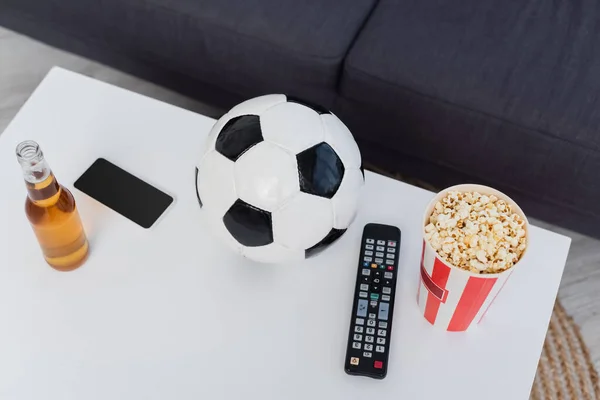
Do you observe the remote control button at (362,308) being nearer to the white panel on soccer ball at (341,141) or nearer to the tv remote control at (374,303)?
the tv remote control at (374,303)

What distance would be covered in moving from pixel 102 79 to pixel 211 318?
984mm

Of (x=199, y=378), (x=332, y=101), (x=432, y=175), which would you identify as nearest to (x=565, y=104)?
(x=432, y=175)

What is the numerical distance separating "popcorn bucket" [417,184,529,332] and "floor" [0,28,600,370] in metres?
0.60

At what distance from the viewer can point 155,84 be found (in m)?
1.73

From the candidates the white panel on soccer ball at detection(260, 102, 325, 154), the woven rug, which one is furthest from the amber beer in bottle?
the woven rug

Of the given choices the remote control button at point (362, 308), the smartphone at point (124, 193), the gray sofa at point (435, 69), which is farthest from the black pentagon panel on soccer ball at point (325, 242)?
the gray sofa at point (435, 69)

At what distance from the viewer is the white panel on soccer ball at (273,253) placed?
0.95m

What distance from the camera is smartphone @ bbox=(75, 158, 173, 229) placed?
1113 millimetres

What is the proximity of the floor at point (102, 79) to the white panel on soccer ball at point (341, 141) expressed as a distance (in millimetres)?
771

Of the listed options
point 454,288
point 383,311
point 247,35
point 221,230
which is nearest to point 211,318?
point 221,230

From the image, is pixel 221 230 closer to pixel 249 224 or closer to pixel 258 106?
pixel 249 224

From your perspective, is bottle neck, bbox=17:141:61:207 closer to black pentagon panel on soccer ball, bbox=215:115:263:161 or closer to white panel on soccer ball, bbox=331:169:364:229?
black pentagon panel on soccer ball, bbox=215:115:263:161

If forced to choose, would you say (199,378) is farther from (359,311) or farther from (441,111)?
(441,111)

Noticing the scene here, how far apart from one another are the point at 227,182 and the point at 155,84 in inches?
35.8
